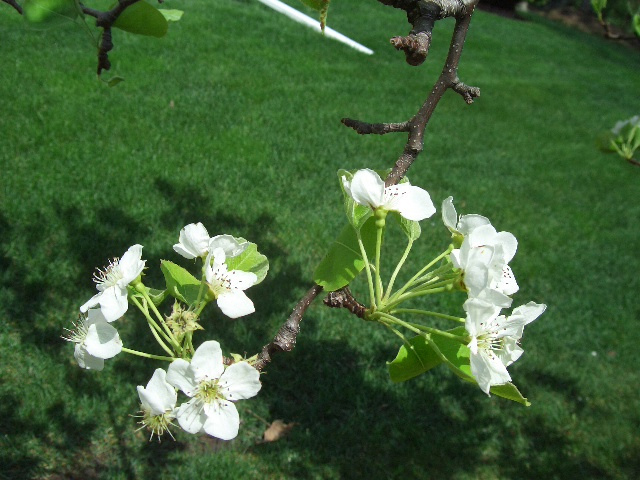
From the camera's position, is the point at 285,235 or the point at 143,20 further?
the point at 285,235

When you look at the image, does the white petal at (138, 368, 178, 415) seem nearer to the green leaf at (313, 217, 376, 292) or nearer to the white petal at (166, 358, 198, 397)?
the white petal at (166, 358, 198, 397)

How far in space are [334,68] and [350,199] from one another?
522 centimetres

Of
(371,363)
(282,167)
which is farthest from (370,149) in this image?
(371,363)

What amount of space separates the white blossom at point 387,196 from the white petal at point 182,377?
35 cm

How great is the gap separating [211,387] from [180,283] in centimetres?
19

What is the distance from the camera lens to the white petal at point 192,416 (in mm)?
904

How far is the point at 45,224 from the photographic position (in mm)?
3268

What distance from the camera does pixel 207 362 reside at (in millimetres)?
917

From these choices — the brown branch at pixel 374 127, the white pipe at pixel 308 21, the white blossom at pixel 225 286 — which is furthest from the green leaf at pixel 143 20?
the white pipe at pixel 308 21

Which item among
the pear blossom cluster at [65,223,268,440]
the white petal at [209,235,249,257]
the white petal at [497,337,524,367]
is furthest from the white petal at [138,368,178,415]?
the white petal at [497,337,524,367]

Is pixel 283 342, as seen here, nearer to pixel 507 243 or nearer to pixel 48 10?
pixel 507 243

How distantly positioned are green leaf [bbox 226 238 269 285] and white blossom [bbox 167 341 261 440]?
0.17 meters

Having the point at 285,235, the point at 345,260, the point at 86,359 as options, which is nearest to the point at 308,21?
the point at 285,235

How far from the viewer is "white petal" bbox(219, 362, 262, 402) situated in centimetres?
93
